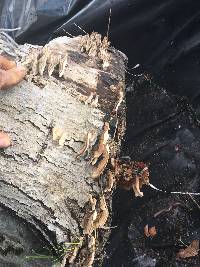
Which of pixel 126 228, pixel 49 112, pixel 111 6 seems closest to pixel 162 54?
pixel 111 6

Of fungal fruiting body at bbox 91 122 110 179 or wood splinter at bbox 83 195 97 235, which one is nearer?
wood splinter at bbox 83 195 97 235

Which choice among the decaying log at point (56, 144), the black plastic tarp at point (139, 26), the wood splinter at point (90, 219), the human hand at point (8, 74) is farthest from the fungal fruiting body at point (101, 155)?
the black plastic tarp at point (139, 26)

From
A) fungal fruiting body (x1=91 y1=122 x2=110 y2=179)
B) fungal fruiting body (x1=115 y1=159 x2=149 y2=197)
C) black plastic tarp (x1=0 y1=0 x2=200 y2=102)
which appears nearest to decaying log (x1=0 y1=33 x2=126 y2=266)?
fungal fruiting body (x1=91 y1=122 x2=110 y2=179)

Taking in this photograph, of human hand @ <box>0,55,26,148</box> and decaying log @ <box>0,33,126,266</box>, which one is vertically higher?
human hand @ <box>0,55,26,148</box>

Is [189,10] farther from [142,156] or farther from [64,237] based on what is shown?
[64,237]

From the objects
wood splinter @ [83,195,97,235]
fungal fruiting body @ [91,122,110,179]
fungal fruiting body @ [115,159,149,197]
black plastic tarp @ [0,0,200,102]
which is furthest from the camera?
black plastic tarp @ [0,0,200,102]

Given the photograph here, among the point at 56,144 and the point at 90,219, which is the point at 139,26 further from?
the point at 90,219

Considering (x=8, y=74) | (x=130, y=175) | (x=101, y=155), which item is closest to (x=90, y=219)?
(x=101, y=155)

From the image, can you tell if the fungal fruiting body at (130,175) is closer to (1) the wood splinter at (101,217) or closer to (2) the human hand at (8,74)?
(1) the wood splinter at (101,217)

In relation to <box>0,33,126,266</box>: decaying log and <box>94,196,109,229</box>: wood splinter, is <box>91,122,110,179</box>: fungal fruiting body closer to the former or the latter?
<box>0,33,126,266</box>: decaying log
